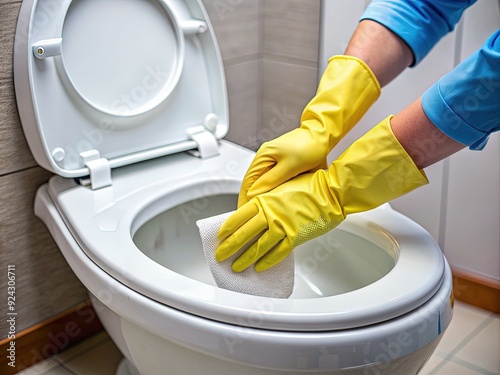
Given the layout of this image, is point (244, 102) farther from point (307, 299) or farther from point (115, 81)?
point (307, 299)

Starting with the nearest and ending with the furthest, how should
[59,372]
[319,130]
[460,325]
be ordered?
1. [319,130]
2. [59,372]
3. [460,325]

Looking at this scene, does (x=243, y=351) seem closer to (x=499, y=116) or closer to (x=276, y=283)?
(x=276, y=283)

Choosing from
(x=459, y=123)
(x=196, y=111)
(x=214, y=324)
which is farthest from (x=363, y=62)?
(x=214, y=324)

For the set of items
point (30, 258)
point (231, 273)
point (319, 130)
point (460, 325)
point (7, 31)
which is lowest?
point (460, 325)

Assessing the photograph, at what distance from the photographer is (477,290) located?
1321mm

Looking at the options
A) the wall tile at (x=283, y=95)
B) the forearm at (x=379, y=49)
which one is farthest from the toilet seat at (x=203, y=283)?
the wall tile at (x=283, y=95)

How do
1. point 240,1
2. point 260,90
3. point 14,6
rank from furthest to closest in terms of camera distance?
point 260,90 → point 240,1 → point 14,6

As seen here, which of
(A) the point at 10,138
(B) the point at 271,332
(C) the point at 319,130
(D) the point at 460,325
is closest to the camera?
(B) the point at 271,332

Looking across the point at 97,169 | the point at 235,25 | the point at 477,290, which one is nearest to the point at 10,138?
the point at 97,169

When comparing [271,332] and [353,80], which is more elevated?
[353,80]

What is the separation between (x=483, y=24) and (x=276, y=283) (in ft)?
2.10

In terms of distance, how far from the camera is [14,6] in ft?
3.17

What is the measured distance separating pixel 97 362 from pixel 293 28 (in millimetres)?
771

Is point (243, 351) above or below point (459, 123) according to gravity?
below
